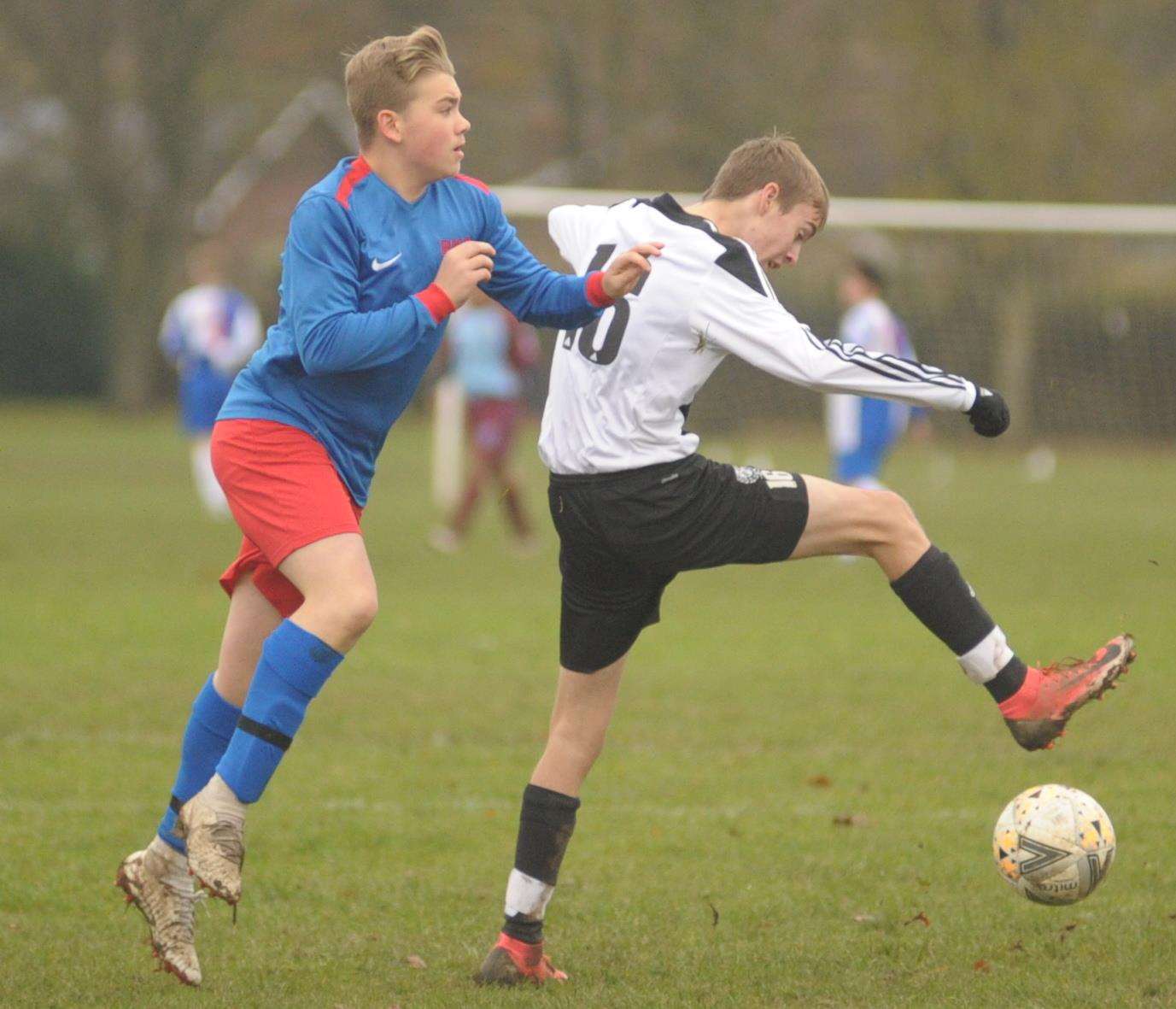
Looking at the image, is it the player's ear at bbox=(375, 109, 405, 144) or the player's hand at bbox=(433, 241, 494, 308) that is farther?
the player's ear at bbox=(375, 109, 405, 144)

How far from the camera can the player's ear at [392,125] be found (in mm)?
4219

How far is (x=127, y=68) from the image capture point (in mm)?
35781

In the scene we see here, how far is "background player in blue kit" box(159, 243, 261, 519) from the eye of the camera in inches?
649

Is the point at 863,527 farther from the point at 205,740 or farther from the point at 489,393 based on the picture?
the point at 489,393

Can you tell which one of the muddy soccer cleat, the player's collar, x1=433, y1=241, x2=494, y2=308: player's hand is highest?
the player's collar

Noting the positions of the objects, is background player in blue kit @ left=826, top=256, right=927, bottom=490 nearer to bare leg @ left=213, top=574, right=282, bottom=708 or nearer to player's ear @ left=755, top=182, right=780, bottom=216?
player's ear @ left=755, top=182, right=780, bottom=216

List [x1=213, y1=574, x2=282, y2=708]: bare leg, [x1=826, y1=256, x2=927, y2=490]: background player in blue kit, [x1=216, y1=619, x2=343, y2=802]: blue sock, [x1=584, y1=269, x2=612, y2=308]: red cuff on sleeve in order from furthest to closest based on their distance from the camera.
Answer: [x1=826, y1=256, x2=927, y2=490]: background player in blue kit, [x1=213, y1=574, x2=282, y2=708]: bare leg, [x1=584, y1=269, x2=612, y2=308]: red cuff on sleeve, [x1=216, y1=619, x2=343, y2=802]: blue sock

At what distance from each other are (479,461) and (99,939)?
9242 mm

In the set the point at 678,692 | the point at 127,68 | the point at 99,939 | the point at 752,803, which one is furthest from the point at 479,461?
the point at 127,68

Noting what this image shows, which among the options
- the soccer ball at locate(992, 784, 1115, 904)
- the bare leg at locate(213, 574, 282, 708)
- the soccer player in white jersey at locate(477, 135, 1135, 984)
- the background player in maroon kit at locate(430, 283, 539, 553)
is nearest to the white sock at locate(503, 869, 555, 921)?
the soccer player in white jersey at locate(477, 135, 1135, 984)

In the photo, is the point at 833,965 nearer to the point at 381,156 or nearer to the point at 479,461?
the point at 381,156

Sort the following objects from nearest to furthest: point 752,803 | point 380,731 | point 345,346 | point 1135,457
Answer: point 345,346, point 752,803, point 380,731, point 1135,457

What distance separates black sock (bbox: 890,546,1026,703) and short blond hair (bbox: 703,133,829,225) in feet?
3.11

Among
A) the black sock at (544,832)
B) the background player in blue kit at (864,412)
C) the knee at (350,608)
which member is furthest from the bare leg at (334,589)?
the background player in blue kit at (864,412)
